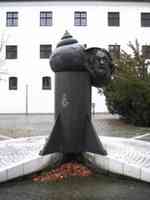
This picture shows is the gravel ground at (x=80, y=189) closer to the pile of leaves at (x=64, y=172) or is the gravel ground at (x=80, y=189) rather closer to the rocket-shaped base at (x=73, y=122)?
the pile of leaves at (x=64, y=172)

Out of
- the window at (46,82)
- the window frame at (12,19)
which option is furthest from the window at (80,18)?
the window at (46,82)

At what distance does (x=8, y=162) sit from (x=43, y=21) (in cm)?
2737

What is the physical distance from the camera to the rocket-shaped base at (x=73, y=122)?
6547mm

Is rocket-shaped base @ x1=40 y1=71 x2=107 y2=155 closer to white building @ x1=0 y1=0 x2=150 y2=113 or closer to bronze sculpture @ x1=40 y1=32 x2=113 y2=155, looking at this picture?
bronze sculpture @ x1=40 y1=32 x2=113 y2=155

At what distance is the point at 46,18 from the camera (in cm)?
3225

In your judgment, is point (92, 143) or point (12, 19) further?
point (12, 19)

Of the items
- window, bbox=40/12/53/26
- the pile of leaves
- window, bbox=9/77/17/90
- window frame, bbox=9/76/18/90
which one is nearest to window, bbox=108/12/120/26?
window, bbox=40/12/53/26

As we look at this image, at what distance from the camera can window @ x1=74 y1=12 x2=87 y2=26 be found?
32250 millimetres

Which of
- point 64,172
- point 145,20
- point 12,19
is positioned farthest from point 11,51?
point 64,172

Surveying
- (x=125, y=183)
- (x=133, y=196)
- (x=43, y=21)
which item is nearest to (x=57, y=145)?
(x=125, y=183)

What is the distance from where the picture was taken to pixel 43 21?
32.2 meters

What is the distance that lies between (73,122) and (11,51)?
26958 mm

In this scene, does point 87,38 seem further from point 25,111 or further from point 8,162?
point 8,162

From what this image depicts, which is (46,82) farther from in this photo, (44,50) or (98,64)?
(98,64)
